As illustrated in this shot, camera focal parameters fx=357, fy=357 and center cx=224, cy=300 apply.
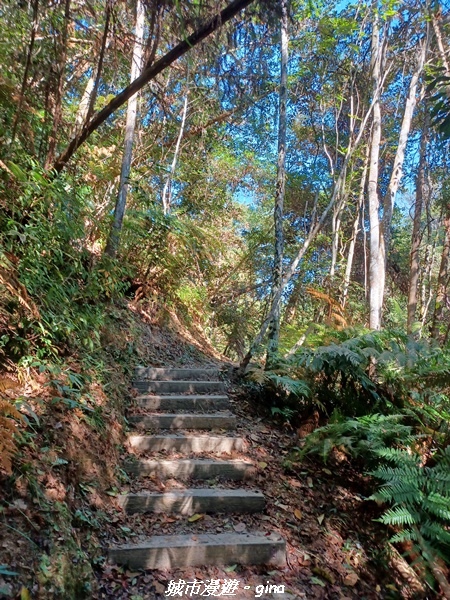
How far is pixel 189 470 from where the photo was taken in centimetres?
323

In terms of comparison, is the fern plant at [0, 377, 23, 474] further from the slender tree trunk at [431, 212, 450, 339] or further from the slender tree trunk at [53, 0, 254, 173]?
the slender tree trunk at [431, 212, 450, 339]

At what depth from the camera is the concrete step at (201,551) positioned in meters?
2.38

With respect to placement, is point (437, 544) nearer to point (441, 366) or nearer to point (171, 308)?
point (441, 366)

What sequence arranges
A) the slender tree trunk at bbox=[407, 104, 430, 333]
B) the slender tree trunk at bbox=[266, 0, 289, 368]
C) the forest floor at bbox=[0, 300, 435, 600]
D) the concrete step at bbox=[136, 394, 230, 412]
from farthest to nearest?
the slender tree trunk at bbox=[407, 104, 430, 333]
the slender tree trunk at bbox=[266, 0, 289, 368]
the concrete step at bbox=[136, 394, 230, 412]
the forest floor at bbox=[0, 300, 435, 600]

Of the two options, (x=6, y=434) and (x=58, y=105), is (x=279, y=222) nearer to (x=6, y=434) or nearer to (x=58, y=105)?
(x=58, y=105)

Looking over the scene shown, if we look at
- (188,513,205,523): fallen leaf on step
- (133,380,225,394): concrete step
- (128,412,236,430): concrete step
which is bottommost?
(188,513,205,523): fallen leaf on step

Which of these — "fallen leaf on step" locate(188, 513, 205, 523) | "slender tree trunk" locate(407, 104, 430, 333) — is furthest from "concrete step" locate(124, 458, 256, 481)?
"slender tree trunk" locate(407, 104, 430, 333)

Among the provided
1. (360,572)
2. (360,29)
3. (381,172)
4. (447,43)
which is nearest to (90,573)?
(360,572)

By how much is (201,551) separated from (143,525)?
495 millimetres

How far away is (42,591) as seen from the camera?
1814 millimetres

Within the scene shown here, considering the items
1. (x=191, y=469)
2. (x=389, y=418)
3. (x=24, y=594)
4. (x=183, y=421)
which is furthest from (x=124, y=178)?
(x=24, y=594)

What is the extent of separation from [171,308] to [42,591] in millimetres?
5226

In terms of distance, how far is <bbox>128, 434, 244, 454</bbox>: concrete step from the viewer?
3.46m

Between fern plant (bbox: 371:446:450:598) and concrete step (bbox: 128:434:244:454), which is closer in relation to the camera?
fern plant (bbox: 371:446:450:598)
